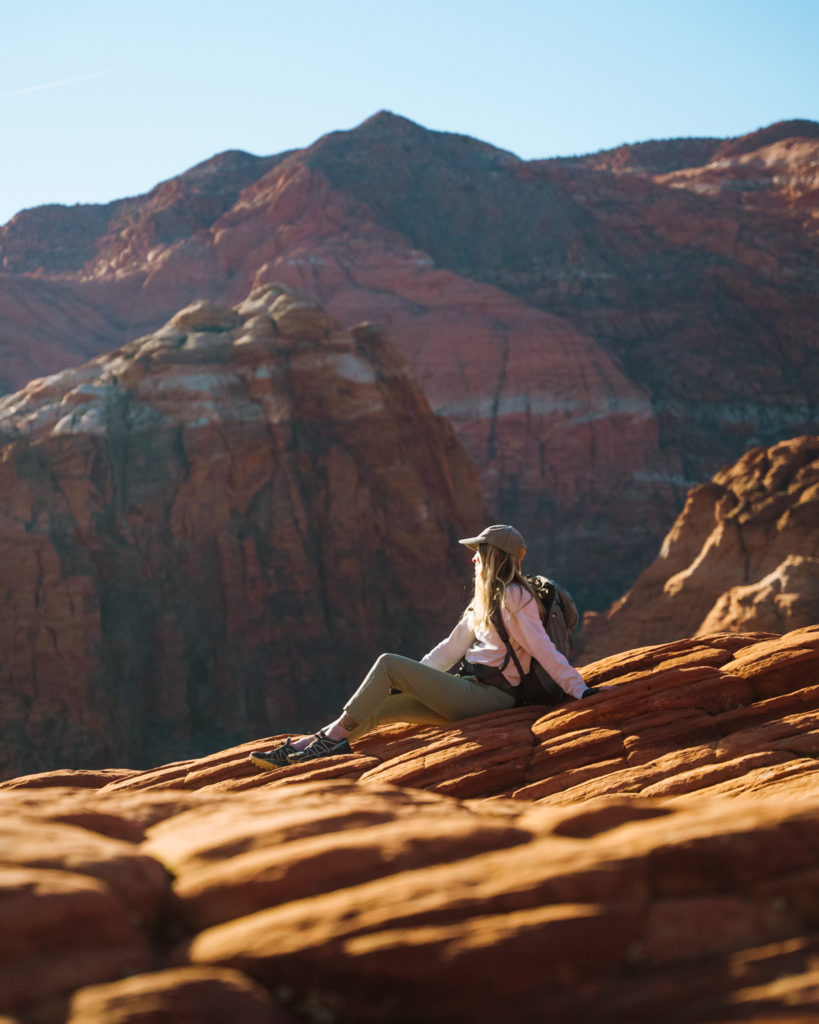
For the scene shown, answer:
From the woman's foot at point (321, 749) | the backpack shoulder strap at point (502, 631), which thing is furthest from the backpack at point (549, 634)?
the woman's foot at point (321, 749)

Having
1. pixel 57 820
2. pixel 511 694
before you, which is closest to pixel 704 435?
pixel 511 694

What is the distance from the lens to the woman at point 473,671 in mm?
5785

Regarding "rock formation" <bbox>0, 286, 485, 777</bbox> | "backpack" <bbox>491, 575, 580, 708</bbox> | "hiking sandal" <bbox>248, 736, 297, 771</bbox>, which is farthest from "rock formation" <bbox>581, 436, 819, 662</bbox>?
"hiking sandal" <bbox>248, 736, 297, 771</bbox>

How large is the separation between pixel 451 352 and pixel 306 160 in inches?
871

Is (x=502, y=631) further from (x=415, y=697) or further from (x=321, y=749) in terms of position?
(x=321, y=749)

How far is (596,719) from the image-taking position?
5.88 meters

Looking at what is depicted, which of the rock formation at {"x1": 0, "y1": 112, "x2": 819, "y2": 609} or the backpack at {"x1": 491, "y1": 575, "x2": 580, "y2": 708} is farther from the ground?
the rock formation at {"x1": 0, "y1": 112, "x2": 819, "y2": 609}

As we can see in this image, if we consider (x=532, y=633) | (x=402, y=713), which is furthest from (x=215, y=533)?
(x=532, y=633)

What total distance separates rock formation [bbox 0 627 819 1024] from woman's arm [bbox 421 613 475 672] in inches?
91.5

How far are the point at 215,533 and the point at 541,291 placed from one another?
111 feet

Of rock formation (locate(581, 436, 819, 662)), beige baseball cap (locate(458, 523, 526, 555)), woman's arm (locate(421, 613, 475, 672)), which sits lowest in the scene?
rock formation (locate(581, 436, 819, 662))

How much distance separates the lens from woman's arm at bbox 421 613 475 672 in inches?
240

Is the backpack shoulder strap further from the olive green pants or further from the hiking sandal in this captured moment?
the hiking sandal

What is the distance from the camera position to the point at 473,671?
20.1ft
